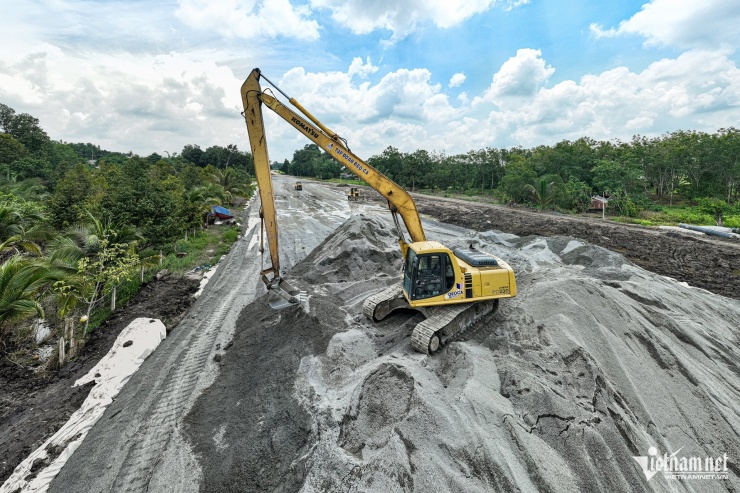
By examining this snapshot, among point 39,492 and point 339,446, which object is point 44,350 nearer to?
point 39,492

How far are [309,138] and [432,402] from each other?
7.11 m

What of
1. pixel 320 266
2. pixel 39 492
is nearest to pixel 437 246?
pixel 320 266

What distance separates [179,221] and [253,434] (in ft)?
42.7

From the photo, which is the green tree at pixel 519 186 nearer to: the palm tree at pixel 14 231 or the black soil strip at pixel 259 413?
the black soil strip at pixel 259 413

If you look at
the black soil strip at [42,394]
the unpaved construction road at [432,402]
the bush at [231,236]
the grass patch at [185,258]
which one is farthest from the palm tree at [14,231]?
the unpaved construction road at [432,402]

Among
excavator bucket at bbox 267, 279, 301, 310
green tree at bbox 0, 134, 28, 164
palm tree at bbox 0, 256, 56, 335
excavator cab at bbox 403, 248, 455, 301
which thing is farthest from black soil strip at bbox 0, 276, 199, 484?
green tree at bbox 0, 134, 28, 164

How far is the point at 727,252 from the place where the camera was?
18.8 meters

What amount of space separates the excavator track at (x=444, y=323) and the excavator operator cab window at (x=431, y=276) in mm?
498

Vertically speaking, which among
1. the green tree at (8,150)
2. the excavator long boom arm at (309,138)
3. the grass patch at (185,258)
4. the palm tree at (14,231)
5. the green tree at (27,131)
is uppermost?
the green tree at (27,131)

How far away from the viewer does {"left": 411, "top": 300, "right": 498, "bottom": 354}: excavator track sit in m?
7.42

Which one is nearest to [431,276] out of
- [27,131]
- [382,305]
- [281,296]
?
[382,305]

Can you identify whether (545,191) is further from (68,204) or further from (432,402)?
(68,204)

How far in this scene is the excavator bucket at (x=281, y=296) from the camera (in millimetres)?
9625

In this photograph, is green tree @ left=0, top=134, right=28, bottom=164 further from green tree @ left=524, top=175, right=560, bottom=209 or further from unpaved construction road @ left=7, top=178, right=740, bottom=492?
green tree @ left=524, top=175, right=560, bottom=209
